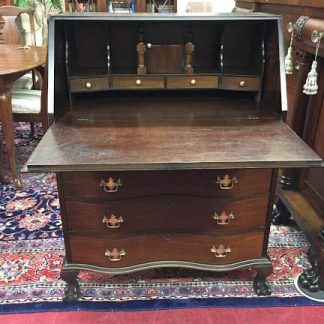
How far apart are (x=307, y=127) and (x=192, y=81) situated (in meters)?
0.61

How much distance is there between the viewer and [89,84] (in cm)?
145

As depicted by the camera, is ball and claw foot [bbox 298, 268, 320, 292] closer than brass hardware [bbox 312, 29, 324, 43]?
No

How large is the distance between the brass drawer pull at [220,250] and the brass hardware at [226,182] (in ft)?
0.85

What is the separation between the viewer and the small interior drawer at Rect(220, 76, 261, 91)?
1472 mm

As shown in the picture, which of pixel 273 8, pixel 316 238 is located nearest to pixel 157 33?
pixel 273 8

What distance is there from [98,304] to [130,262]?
248mm

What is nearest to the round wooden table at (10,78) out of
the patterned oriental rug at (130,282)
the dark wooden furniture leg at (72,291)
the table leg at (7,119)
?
the table leg at (7,119)

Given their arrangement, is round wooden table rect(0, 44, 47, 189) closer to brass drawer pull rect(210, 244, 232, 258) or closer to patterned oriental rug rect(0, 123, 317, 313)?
patterned oriental rug rect(0, 123, 317, 313)


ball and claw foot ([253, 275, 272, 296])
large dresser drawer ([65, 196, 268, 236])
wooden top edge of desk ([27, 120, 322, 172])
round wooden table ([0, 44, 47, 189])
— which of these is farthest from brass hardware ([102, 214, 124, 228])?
round wooden table ([0, 44, 47, 189])

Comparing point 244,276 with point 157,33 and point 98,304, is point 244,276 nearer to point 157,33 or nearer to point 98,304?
point 98,304

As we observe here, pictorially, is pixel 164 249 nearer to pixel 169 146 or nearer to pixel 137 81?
pixel 169 146

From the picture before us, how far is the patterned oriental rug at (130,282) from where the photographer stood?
4.89 feet

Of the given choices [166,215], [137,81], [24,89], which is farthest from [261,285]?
[24,89]

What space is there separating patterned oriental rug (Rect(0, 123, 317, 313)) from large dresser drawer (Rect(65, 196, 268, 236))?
35 cm
